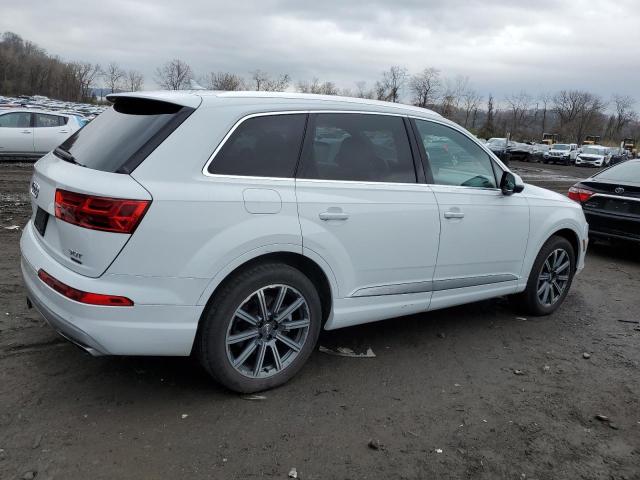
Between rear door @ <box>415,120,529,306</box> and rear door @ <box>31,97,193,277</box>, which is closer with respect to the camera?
rear door @ <box>31,97,193,277</box>

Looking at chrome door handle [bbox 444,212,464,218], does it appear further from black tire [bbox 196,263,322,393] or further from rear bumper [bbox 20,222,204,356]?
rear bumper [bbox 20,222,204,356]

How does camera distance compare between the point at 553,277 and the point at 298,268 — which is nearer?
the point at 298,268

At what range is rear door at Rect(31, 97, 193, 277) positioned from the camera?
2906mm

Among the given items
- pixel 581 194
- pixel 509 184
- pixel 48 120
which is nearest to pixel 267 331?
pixel 509 184

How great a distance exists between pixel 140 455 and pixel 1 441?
0.70m

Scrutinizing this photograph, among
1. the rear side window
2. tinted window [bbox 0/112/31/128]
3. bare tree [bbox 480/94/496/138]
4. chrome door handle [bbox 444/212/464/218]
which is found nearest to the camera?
the rear side window

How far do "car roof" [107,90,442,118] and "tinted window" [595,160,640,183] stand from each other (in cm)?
543

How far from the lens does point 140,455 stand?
112 inches

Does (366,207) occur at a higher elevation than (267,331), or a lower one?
higher

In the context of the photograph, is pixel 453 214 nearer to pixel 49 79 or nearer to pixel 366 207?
pixel 366 207

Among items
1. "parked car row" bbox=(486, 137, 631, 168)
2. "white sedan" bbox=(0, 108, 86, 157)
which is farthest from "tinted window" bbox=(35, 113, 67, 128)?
"parked car row" bbox=(486, 137, 631, 168)

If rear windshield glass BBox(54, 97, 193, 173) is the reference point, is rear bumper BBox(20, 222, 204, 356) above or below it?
below

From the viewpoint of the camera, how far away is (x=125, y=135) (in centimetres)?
329

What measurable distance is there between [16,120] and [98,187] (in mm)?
14137
